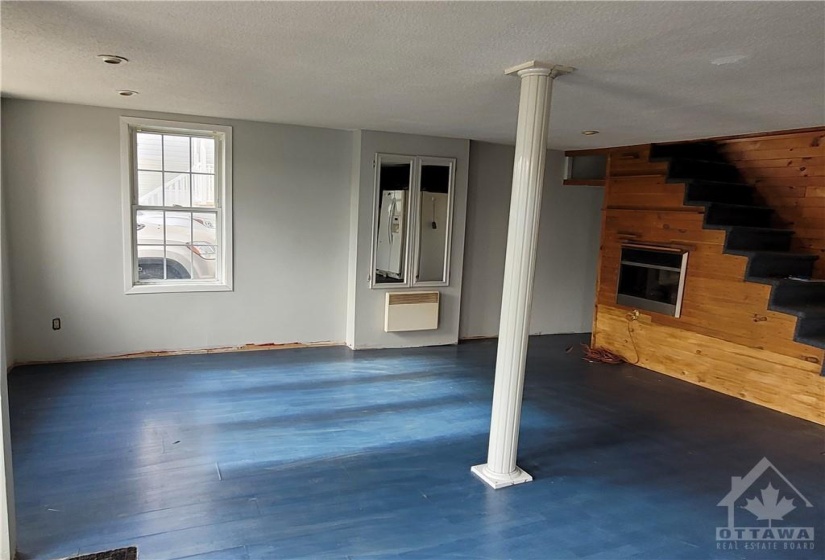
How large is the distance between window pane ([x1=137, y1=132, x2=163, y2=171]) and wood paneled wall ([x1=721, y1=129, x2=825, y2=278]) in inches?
212

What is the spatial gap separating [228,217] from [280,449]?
Result: 274cm


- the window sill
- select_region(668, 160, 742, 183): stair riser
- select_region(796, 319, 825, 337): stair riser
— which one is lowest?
the window sill

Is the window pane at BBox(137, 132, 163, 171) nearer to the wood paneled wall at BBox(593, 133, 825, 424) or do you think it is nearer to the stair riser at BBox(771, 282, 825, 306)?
the wood paneled wall at BBox(593, 133, 825, 424)

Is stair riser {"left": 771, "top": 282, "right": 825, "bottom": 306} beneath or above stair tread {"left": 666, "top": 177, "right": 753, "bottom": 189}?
beneath

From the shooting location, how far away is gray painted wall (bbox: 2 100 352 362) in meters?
4.76

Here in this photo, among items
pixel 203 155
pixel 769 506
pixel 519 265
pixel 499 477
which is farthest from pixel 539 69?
pixel 203 155

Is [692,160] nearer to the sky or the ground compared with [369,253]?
nearer to the sky

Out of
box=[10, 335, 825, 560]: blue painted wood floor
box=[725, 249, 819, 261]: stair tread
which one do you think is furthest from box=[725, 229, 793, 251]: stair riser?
box=[10, 335, 825, 560]: blue painted wood floor

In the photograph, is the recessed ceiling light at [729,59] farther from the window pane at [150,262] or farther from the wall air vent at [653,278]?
the window pane at [150,262]

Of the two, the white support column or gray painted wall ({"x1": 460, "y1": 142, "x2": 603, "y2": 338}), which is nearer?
the white support column

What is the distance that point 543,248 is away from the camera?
23.0 feet

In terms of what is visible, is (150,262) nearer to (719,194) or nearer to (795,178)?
(719,194)

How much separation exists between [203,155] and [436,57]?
3.37 meters

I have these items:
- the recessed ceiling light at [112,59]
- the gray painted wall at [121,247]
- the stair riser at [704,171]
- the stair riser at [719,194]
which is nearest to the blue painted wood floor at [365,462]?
the gray painted wall at [121,247]
